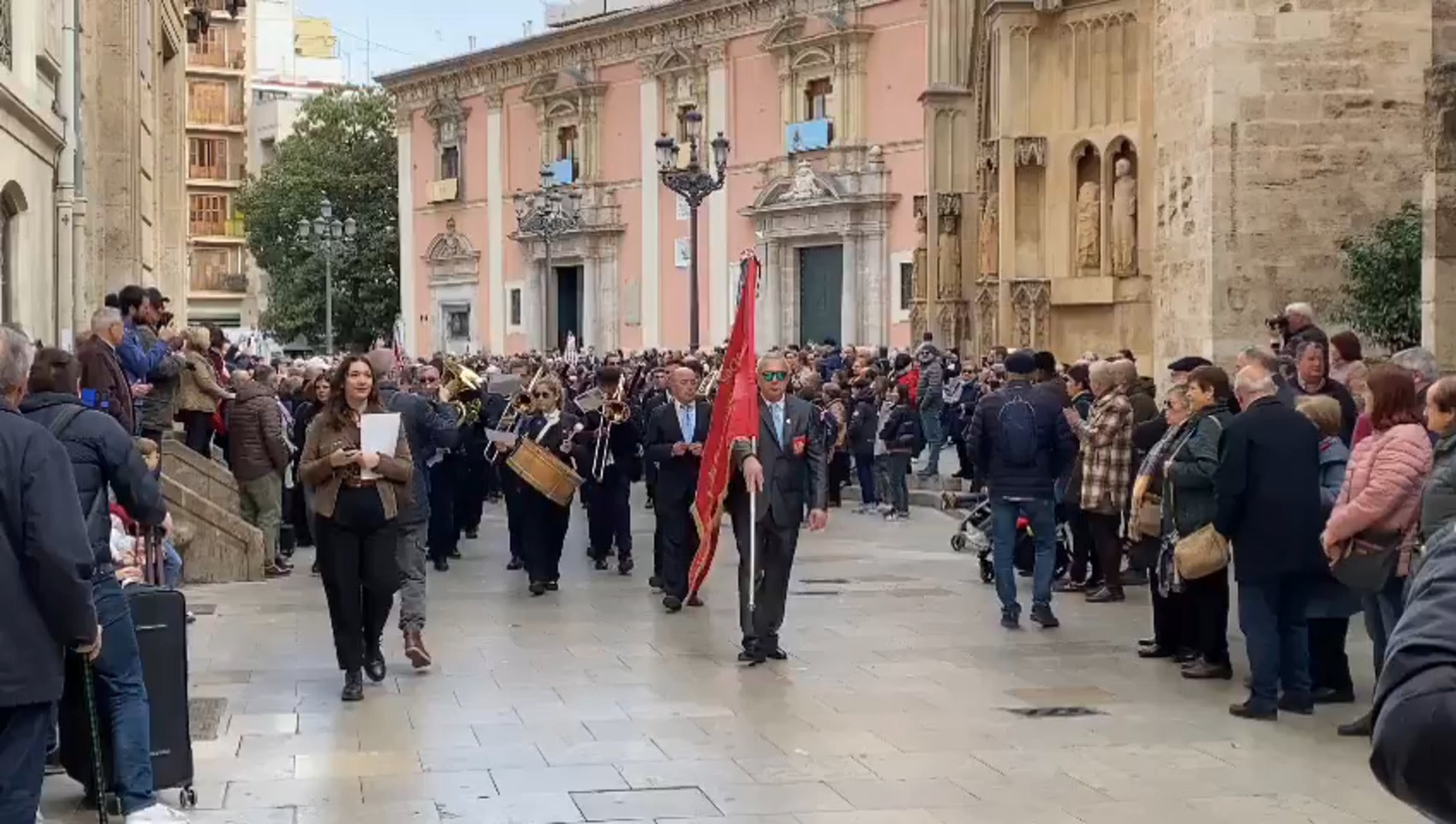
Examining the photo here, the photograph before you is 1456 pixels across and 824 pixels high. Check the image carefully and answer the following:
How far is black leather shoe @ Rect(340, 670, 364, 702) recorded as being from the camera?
32.3 ft

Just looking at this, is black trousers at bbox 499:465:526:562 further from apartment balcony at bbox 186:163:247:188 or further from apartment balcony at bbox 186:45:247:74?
apartment balcony at bbox 186:163:247:188

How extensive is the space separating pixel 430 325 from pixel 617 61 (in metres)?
11.7

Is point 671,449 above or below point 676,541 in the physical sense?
above

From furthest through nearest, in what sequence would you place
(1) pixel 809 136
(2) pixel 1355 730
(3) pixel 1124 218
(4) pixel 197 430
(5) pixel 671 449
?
(1) pixel 809 136 < (3) pixel 1124 218 < (4) pixel 197 430 < (5) pixel 671 449 < (2) pixel 1355 730

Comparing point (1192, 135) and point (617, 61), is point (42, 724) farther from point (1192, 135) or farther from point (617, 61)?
point (617, 61)

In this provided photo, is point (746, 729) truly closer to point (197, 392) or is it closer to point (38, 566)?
point (38, 566)

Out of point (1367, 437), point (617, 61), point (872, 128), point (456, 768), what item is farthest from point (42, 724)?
point (617, 61)

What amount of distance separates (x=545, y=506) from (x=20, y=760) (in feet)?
29.9

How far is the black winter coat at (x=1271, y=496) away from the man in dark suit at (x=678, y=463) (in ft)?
16.4

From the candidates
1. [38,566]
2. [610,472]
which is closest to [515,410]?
[610,472]

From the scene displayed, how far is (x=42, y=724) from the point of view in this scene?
5547 millimetres

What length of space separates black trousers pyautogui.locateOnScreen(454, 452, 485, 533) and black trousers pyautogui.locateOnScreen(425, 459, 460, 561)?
0.64 m

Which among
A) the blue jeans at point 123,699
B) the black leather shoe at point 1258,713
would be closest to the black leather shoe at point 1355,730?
the black leather shoe at point 1258,713

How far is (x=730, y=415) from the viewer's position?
11.4 metres
